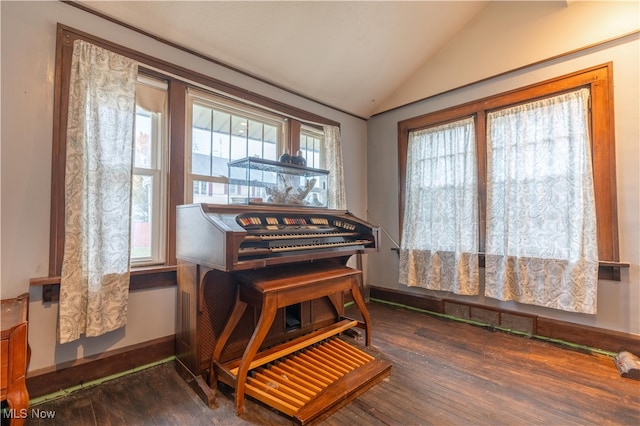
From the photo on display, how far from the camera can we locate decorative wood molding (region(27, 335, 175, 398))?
167 centimetres

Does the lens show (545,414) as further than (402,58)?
No

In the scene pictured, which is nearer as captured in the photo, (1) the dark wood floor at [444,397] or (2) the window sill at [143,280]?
(1) the dark wood floor at [444,397]

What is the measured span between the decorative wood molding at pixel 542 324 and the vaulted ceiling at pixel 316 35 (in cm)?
253

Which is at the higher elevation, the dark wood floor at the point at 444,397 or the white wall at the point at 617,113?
the white wall at the point at 617,113

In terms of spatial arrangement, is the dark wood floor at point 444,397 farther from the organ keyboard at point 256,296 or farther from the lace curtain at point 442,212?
the lace curtain at point 442,212

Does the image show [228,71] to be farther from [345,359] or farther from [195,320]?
[345,359]

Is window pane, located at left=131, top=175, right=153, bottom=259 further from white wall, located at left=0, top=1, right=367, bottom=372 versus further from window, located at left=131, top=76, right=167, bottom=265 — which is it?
white wall, located at left=0, top=1, right=367, bottom=372

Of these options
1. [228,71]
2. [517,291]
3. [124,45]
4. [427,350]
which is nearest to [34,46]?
[124,45]

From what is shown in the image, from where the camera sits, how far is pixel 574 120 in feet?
7.89

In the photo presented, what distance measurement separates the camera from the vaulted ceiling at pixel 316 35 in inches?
81.8

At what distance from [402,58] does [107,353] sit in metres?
3.71

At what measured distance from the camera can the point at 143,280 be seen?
2.07 m

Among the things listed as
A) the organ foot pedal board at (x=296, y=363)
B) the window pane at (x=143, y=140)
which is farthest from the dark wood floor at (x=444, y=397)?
the window pane at (x=143, y=140)

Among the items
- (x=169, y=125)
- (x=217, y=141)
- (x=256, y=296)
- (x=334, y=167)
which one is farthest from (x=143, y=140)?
(x=334, y=167)
